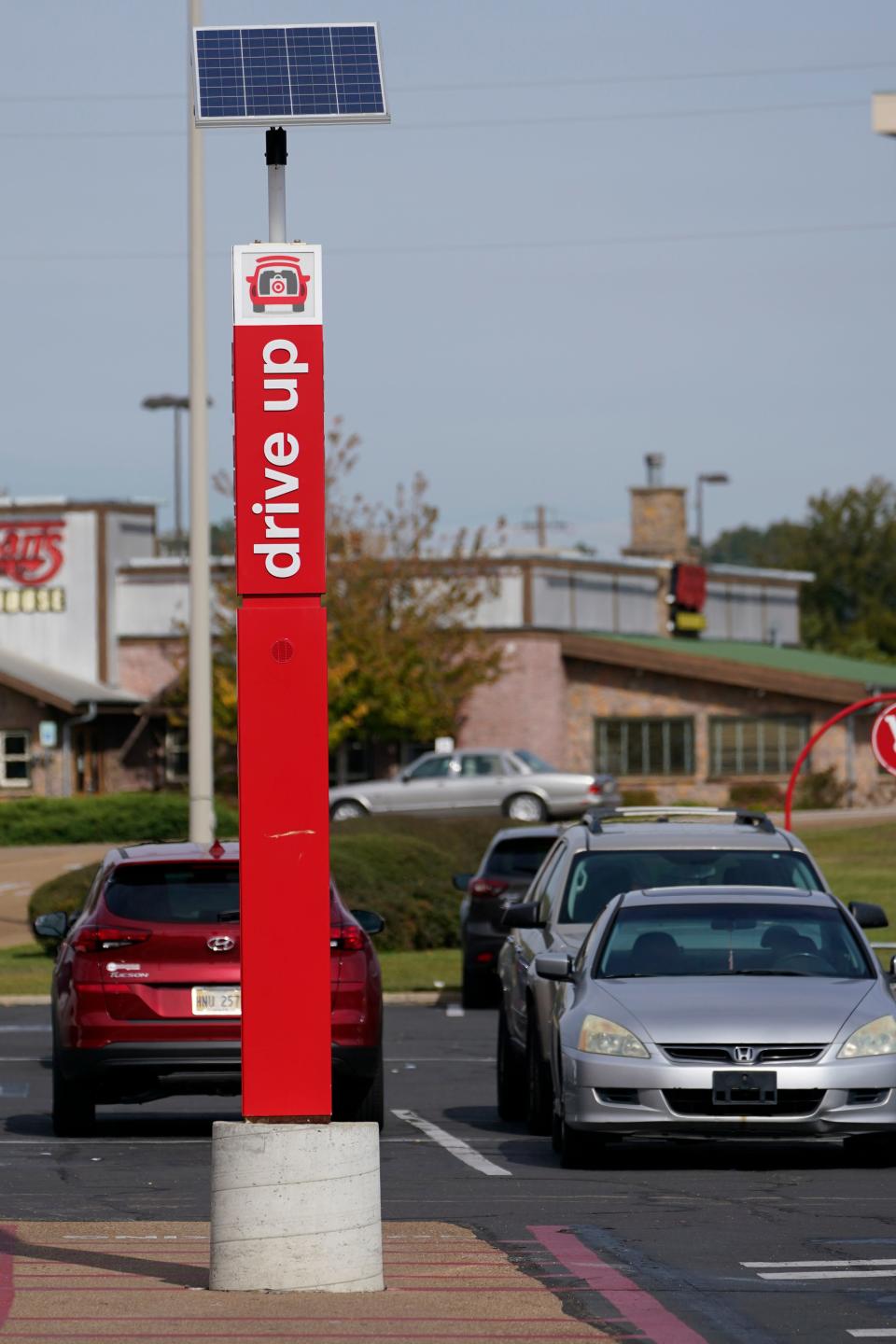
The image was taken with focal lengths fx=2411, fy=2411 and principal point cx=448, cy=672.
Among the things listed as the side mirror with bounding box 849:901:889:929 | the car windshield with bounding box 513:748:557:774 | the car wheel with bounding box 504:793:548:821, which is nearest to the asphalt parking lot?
the side mirror with bounding box 849:901:889:929

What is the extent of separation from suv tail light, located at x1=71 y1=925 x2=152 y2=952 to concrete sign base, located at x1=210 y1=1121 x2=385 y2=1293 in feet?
17.3

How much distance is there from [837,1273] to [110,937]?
549 cm

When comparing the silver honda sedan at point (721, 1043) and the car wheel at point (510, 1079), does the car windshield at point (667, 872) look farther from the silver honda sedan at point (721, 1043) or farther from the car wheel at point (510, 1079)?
the silver honda sedan at point (721, 1043)

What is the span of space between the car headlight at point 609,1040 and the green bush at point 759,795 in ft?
131

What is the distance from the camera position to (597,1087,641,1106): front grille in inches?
463

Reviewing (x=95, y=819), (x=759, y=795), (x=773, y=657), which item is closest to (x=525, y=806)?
(x=95, y=819)

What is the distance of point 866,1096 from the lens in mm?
11836

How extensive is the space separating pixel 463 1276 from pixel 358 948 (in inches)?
194

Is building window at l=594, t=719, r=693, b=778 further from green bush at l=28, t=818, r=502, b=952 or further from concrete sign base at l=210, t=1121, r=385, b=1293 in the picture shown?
concrete sign base at l=210, t=1121, r=385, b=1293

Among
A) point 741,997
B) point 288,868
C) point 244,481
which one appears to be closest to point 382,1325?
point 288,868

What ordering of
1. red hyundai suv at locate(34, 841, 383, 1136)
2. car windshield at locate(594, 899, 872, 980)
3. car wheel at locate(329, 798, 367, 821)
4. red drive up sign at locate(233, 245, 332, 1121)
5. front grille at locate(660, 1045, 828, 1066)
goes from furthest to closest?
car wheel at locate(329, 798, 367, 821) → red hyundai suv at locate(34, 841, 383, 1136) → car windshield at locate(594, 899, 872, 980) → front grille at locate(660, 1045, 828, 1066) → red drive up sign at locate(233, 245, 332, 1121)

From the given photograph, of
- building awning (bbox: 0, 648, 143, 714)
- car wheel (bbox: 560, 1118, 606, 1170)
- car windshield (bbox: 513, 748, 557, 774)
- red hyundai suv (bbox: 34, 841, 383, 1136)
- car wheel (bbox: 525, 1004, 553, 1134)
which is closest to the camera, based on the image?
car wheel (bbox: 560, 1118, 606, 1170)

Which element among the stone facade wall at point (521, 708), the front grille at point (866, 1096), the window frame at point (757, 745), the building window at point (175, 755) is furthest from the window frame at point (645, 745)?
the front grille at point (866, 1096)

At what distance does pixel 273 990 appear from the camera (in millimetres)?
8273
